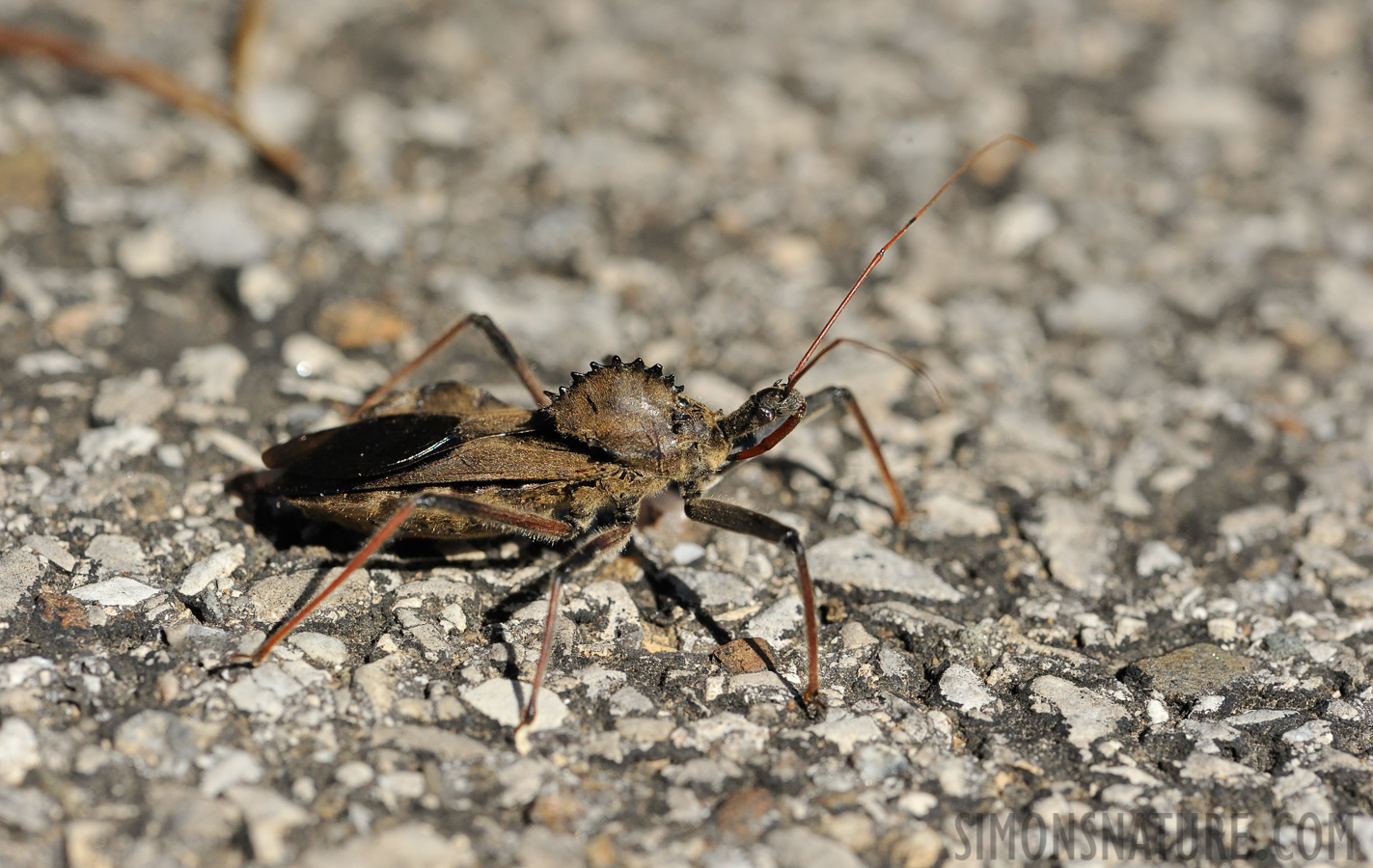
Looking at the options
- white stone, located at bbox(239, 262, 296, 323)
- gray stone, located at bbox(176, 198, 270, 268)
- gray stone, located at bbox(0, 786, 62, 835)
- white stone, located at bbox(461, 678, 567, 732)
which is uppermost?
gray stone, located at bbox(176, 198, 270, 268)

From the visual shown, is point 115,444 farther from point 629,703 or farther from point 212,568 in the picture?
point 629,703

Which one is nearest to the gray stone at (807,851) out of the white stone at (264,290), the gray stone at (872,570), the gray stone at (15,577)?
the gray stone at (872,570)

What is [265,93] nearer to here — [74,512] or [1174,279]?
[74,512]

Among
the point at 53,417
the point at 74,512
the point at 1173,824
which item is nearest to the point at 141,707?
the point at 74,512

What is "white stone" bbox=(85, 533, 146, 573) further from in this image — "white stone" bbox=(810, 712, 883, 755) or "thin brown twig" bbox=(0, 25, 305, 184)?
"thin brown twig" bbox=(0, 25, 305, 184)

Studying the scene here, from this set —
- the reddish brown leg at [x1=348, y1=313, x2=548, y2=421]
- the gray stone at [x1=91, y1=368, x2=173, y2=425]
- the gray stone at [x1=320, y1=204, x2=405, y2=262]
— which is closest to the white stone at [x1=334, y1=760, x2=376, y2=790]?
the reddish brown leg at [x1=348, y1=313, x2=548, y2=421]

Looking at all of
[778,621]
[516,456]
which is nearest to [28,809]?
[516,456]
